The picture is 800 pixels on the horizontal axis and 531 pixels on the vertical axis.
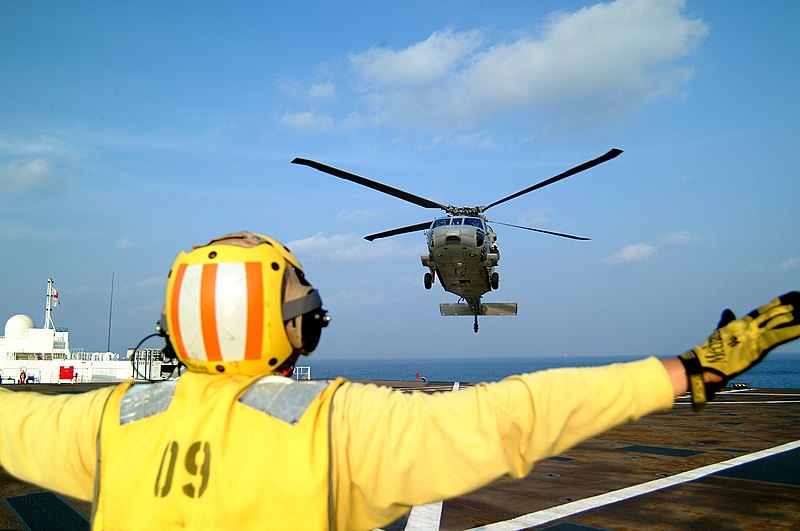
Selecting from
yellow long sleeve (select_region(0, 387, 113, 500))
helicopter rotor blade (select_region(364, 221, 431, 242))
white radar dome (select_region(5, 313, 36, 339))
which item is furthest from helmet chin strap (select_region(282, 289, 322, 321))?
white radar dome (select_region(5, 313, 36, 339))

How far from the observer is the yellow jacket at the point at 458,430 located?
5.91 ft

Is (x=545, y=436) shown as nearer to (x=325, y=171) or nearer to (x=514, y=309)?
(x=325, y=171)

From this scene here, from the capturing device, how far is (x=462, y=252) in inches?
843

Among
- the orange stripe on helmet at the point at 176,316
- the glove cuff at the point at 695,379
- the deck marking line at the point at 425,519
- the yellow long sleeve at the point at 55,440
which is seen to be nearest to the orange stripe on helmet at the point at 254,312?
the orange stripe on helmet at the point at 176,316

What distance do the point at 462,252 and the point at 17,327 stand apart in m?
39.9

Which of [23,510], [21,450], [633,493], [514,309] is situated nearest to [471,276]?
[514,309]

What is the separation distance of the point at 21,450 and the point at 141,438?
61cm

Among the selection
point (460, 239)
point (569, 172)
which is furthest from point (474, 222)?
point (569, 172)

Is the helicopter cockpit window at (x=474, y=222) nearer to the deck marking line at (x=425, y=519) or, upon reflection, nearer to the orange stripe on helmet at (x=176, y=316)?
the deck marking line at (x=425, y=519)

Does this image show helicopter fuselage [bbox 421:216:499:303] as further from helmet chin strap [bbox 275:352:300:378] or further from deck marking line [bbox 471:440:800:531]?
helmet chin strap [bbox 275:352:300:378]

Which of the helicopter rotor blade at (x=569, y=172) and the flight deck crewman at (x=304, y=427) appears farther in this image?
the helicopter rotor blade at (x=569, y=172)

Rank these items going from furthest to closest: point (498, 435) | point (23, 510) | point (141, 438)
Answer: point (23, 510) → point (141, 438) → point (498, 435)

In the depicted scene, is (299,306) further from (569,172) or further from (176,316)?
(569,172)

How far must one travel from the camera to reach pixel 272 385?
6.81 feet
